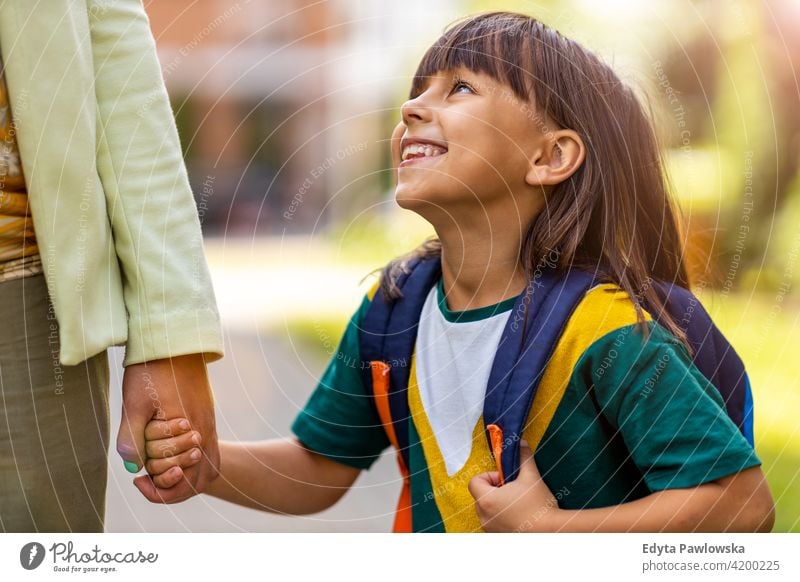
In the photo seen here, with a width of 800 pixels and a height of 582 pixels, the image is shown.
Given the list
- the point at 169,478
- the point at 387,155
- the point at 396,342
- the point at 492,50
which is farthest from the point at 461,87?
the point at 387,155

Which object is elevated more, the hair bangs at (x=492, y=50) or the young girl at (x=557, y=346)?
the hair bangs at (x=492, y=50)

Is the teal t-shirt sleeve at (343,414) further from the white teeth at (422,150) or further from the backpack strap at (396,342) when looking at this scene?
the white teeth at (422,150)

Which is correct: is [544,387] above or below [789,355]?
above

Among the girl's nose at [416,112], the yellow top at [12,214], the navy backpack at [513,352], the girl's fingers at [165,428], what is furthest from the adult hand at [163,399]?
the girl's nose at [416,112]

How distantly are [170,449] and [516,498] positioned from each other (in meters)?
0.35

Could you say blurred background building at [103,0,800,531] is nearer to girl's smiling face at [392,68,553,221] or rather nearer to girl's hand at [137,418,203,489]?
girl's smiling face at [392,68,553,221]

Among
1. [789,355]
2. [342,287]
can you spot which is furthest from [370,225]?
[789,355]

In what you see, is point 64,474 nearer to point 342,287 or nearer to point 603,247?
point 603,247

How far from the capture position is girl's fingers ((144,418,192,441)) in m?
0.91

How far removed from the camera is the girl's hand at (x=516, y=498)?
38.8 inches

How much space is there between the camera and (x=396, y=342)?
43.4 inches
